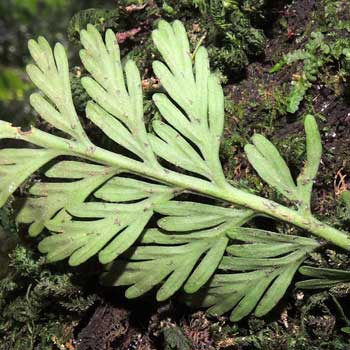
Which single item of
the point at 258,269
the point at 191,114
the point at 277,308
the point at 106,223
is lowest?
the point at 277,308

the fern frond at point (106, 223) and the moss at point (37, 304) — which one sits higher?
the fern frond at point (106, 223)

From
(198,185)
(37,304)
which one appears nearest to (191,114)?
(198,185)

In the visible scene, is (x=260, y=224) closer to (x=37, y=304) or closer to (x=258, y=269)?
(x=258, y=269)

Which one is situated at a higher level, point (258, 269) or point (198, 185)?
point (198, 185)

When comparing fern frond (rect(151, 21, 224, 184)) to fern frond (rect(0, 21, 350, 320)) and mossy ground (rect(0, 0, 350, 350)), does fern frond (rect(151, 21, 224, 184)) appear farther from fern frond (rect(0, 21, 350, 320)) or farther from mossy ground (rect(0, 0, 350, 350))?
mossy ground (rect(0, 0, 350, 350))

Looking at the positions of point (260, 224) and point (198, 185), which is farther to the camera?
point (260, 224)

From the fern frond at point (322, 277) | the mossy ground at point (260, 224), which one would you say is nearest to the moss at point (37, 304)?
the mossy ground at point (260, 224)

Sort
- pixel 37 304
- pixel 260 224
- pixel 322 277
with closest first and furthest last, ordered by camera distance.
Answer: pixel 322 277 → pixel 260 224 → pixel 37 304

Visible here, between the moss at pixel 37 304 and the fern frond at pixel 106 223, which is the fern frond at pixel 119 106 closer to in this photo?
the fern frond at pixel 106 223

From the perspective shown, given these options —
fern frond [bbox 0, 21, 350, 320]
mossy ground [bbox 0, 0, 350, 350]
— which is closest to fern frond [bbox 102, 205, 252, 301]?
fern frond [bbox 0, 21, 350, 320]

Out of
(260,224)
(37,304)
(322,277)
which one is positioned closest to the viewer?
(322,277)
